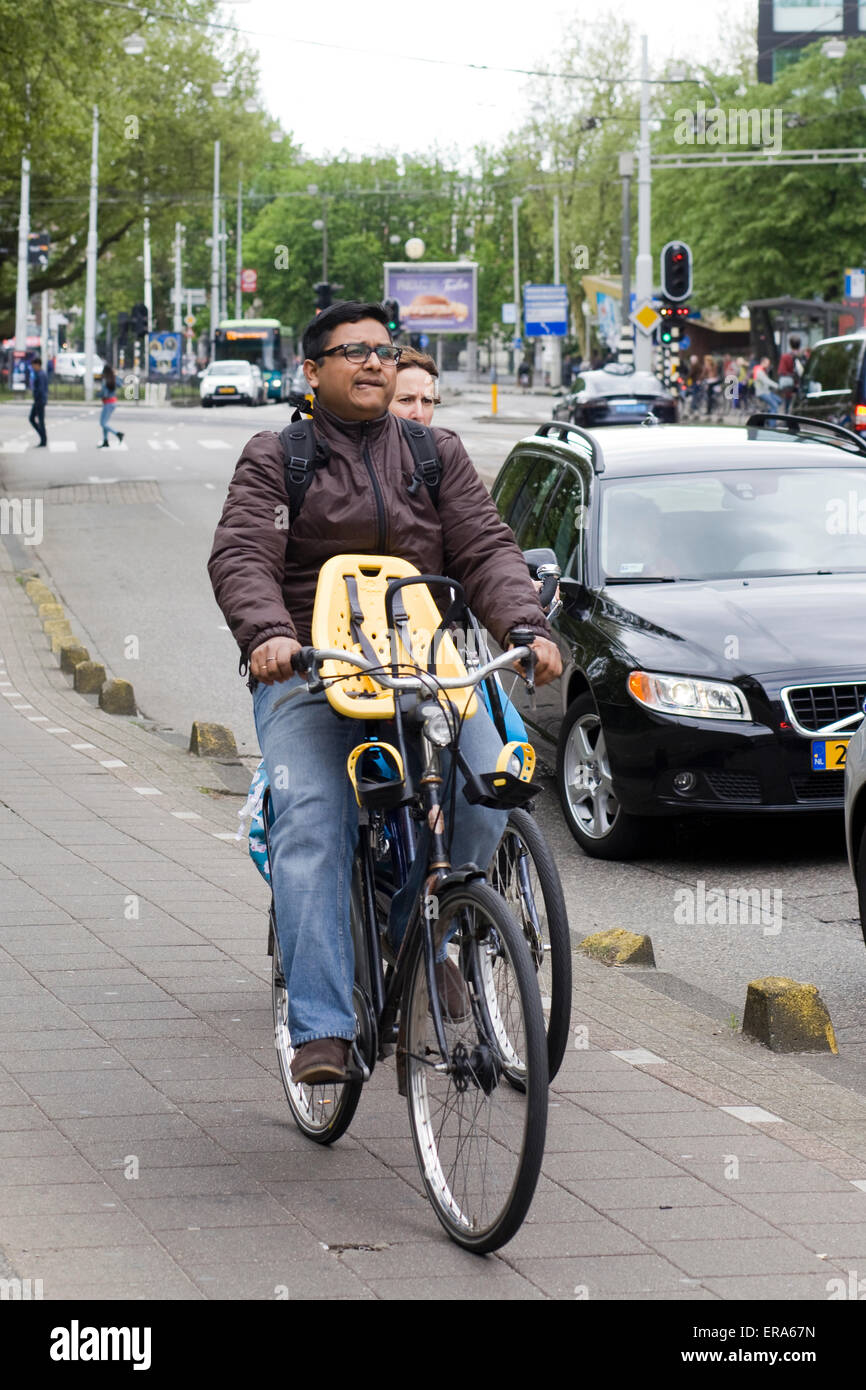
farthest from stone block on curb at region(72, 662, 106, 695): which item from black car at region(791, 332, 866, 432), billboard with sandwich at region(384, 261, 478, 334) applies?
billboard with sandwich at region(384, 261, 478, 334)

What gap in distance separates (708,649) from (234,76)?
68254 mm

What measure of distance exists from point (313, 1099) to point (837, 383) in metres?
25.4

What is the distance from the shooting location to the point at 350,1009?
14.6ft

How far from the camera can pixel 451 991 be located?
13.7 feet

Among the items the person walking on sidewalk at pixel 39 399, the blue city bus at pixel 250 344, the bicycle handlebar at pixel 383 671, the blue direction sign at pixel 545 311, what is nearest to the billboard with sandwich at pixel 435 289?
the blue direction sign at pixel 545 311

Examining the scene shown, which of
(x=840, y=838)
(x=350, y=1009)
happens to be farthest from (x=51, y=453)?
(x=350, y=1009)

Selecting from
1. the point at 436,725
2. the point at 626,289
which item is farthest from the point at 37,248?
the point at 436,725

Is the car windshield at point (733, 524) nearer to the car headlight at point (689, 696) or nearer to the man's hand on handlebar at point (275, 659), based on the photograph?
the car headlight at point (689, 696)

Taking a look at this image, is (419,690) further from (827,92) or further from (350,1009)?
(827,92)

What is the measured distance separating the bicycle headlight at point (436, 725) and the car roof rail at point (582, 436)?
554 cm

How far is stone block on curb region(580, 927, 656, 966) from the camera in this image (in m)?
6.75

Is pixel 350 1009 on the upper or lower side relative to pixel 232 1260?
upper

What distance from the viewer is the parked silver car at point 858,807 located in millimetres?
6336

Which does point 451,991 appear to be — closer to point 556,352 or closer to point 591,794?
point 591,794
